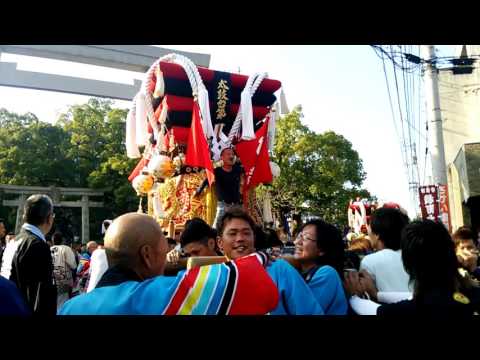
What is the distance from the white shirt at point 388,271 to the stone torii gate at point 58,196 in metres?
20.6

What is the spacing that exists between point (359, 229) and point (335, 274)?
32.8ft

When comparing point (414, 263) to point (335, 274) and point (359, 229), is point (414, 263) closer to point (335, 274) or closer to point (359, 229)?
point (335, 274)

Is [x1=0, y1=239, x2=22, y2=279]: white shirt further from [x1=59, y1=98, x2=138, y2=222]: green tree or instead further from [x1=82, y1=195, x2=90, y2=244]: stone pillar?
[x1=82, y1=195, x2=90, y2=244]: stone pillar

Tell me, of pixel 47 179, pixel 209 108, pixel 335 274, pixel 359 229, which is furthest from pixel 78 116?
pixel 335 274

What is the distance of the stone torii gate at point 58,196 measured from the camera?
795 inches

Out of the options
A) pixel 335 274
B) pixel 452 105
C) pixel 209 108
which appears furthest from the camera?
pixel 452 105

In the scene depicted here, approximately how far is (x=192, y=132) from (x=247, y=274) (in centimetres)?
Answer: 474

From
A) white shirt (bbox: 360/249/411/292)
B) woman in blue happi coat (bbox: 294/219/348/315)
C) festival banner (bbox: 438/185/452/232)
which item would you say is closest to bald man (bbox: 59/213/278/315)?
woman in blue happi coat (bbox: 294/219/348/315)

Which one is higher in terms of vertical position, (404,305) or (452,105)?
(452,105)

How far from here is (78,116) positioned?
896 inches

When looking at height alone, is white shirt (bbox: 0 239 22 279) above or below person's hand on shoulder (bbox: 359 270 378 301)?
above

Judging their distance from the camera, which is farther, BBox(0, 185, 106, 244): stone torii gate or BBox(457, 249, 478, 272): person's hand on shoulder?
BBox(0, 185, 106, 244): stone torii gate

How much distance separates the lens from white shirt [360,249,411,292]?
237cm

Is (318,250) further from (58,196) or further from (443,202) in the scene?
(58,196)
